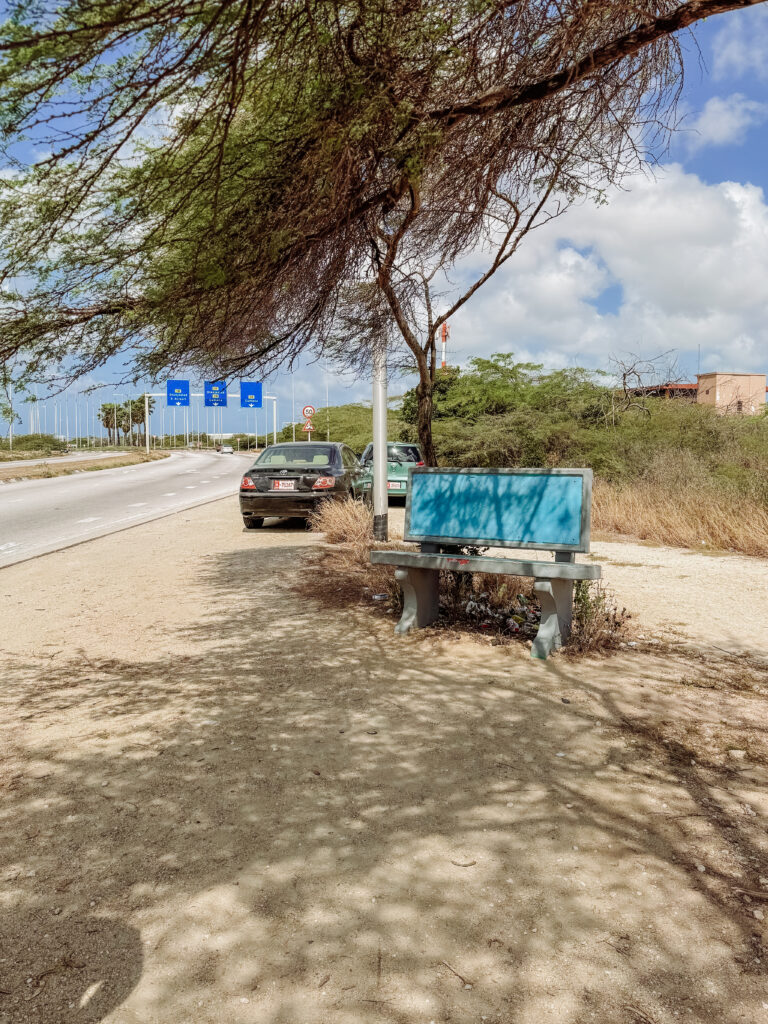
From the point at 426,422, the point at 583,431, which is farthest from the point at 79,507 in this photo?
the point at 426,422

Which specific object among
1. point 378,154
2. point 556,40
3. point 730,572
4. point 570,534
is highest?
point 556,40

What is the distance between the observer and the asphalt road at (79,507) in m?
13.3

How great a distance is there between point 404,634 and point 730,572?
5173 millimetres

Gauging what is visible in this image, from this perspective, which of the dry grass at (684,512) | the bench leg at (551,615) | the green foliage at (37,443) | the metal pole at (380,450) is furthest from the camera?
the green foliage at (37,443)

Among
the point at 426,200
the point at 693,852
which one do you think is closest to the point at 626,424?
the point at 426,200

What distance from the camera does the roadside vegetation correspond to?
1244 cm

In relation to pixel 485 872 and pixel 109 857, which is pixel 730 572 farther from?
pixel 109 857

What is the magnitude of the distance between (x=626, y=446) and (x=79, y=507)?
1286 cm

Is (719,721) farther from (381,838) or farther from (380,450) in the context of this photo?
(380,450)

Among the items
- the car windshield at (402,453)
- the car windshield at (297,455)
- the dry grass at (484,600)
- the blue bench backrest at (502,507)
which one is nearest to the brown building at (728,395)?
the car windshield at (402,453)

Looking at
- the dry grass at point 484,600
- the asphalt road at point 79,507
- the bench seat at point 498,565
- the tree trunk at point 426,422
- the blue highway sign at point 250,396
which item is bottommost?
the asphalt road at point 79,507

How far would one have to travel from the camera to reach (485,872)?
115 inches

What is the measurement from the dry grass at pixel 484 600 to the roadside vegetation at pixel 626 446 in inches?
115

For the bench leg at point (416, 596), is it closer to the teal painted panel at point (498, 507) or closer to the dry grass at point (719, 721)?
the teal painted panel at point (498, 507)
